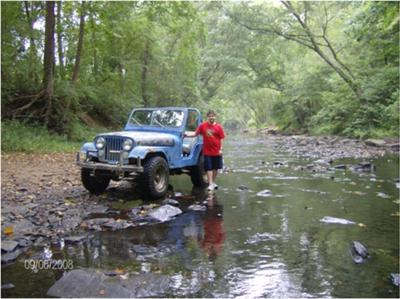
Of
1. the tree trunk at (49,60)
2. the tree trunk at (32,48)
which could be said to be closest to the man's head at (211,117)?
the tree trunk at (49,60)

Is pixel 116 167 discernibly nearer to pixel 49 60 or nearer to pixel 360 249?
pixel 360 249

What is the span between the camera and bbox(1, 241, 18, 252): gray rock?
5438mm

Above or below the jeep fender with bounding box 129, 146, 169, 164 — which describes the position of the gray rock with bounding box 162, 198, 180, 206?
below

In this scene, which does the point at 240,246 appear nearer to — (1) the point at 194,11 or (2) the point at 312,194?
Answer: (2) the point at 312,194

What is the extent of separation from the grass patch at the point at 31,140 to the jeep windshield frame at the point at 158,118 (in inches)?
224

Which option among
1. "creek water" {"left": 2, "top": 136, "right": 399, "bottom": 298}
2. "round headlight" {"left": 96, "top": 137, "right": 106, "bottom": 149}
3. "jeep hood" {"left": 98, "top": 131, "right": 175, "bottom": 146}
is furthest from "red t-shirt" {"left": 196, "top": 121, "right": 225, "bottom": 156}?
"round headlight" {"left": 96, "top": 137, "right": 106, "bottom": 149}

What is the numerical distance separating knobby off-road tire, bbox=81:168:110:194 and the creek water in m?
1.07

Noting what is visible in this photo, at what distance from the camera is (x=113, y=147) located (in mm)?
8977

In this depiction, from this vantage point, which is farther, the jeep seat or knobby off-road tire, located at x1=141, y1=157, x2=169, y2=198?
the jeep seat

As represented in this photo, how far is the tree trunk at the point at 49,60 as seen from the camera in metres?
17.2

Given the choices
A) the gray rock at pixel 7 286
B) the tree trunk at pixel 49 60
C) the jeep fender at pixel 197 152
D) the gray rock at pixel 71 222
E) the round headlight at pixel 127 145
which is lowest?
the gray rock at pixel 7 286

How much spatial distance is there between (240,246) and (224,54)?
125 ft

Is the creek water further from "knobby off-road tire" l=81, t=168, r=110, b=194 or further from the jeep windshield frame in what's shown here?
the jeep windshield frame

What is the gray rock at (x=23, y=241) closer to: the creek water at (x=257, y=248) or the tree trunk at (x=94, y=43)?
the creek water at (x=257, y=248)
